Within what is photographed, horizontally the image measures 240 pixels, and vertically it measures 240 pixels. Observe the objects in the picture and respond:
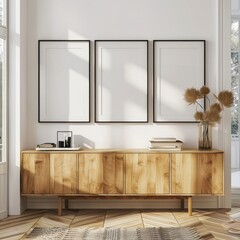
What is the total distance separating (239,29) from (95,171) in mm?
5984

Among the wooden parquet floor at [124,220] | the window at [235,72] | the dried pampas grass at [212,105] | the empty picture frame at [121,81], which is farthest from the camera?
the window at [235,72]

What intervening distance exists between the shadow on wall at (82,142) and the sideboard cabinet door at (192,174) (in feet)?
3.32

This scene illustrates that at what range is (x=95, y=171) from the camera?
4.79 m

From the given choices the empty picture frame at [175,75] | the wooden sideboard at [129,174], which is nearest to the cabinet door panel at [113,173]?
the wooden sideboard at [129,174]

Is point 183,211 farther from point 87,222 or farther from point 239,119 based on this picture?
point 239,119

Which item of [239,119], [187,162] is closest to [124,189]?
[187,162]

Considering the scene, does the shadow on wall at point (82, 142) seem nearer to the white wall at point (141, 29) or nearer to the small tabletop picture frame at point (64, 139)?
the white wall at point (141, 29)

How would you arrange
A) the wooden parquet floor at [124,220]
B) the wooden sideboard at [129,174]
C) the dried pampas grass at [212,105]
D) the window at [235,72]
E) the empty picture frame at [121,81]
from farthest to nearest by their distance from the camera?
the window at [235,72]
the empty picture frame at [121,81]
the dried pampas grass at [212,105]
the wooden sideboard at [129,174]
the wooden parquet floor at [124,220]

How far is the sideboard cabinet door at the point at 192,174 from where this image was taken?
4.79 m

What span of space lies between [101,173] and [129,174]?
0.30 m

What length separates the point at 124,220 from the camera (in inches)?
184

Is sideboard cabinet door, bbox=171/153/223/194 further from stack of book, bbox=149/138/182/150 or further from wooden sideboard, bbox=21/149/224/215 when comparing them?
stack of book, bbox=149/138/182/150

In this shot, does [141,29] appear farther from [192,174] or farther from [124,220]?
[124,220]

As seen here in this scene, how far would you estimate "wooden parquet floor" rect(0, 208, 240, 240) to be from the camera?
423cm
